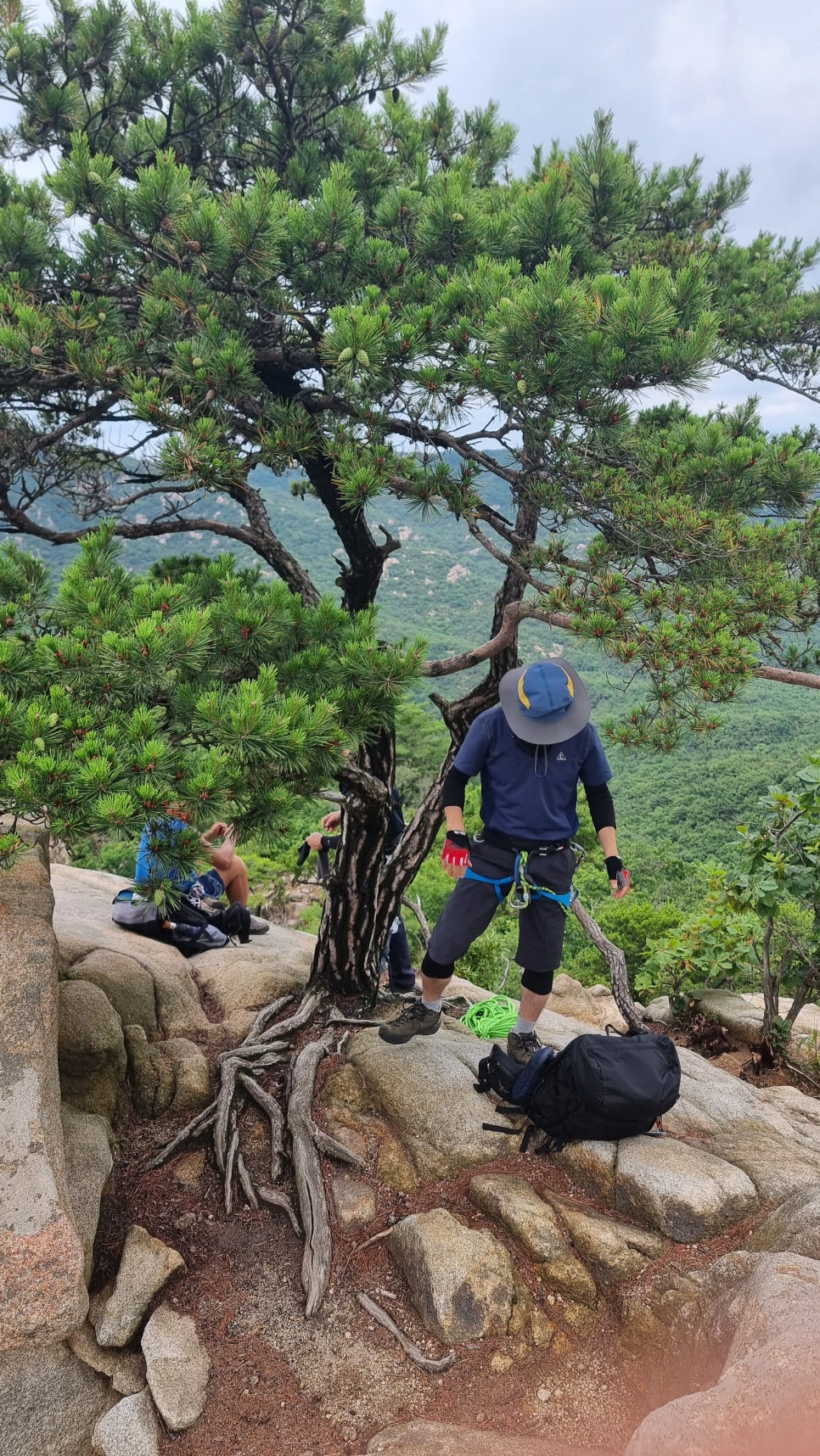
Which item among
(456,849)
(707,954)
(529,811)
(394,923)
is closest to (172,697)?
(456,849)

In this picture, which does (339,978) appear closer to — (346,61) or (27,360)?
(27,360)

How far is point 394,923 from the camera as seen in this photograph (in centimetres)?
644

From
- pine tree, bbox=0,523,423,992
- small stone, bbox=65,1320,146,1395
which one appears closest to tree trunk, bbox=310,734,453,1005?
pine tree, bbox=0,523,423,992

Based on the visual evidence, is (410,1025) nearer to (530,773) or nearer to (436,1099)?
(436,1099)

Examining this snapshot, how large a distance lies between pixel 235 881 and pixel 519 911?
13.5ft

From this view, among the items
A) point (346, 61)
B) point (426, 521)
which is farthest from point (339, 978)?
point (346, 61)

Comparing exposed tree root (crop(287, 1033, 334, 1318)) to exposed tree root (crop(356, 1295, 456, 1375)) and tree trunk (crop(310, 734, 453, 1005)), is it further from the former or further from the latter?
tree trunk (crop(310, 734, 453, 1005))

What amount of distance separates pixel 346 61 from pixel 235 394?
8.59 ft

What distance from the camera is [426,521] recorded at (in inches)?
179

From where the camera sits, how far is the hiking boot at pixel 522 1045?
457 cm

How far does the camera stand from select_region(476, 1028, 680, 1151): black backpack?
3.96m

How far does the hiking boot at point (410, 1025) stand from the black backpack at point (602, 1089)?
0.78 metres

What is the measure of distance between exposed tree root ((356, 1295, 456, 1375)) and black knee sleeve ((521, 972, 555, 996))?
1676mm

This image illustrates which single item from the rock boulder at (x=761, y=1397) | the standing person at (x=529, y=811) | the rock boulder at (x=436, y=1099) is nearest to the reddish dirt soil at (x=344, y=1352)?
the rock boulder at (x=436, y=1099)
